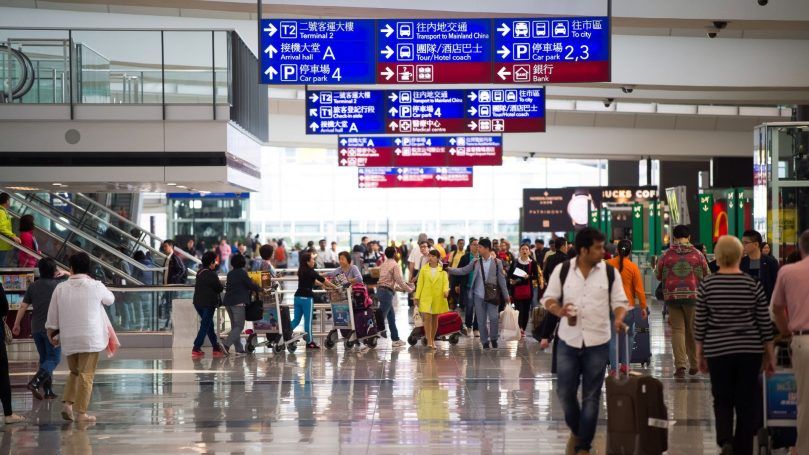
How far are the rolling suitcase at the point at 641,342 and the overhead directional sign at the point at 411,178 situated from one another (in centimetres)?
1917

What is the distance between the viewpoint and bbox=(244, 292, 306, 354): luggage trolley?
18.0 meters

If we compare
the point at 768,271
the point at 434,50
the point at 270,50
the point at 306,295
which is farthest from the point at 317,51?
the point at 768,271

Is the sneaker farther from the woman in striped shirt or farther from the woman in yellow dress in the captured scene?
the woman in yellow dress

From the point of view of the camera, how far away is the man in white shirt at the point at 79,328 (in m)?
11.0

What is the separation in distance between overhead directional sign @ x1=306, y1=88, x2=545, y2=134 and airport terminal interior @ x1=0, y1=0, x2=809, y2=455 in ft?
0.14

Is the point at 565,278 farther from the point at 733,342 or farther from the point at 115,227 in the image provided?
the point at 115,227

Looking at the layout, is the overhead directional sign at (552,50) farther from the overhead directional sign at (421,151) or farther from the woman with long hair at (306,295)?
the overhead directional sign at (421,151)

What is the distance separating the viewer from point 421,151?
26547 millimetres

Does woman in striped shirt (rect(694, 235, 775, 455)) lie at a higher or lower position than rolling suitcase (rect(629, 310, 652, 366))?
higher

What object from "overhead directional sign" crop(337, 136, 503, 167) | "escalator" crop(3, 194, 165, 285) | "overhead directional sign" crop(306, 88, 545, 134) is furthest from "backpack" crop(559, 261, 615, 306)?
"overhead directional sign" crop(337, 136, 503, 167)

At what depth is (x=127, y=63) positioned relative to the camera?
64.6 ft

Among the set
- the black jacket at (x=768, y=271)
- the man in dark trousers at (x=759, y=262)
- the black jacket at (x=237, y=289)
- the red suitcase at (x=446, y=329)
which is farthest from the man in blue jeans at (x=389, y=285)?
the black jacket at (x=768, y=271)

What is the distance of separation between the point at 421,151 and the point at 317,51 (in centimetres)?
1103

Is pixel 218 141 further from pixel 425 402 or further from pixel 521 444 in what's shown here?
pixel 521 444
